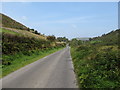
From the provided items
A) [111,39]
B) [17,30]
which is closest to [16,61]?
[111,39]

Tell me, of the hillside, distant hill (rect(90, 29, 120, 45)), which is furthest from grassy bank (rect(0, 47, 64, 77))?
distant hill (rect(90, 29, 120, 45))

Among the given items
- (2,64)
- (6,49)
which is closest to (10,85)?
(2,64)

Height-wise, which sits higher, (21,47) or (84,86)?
→ (21,47)

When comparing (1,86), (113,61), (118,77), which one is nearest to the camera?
(1,86)

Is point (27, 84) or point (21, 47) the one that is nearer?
point (27, 84)

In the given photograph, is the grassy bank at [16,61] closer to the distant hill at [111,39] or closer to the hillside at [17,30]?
the hillside at [17,30]

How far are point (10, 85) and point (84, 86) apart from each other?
12.5 ft

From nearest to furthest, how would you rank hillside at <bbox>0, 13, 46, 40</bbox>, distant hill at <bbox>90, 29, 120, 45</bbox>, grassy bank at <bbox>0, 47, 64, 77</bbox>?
grassy bank at <bbox>0, 47, 64, 77</bbox>
distant hill at <bbox>90, 29, 120, 45</bbox>
hillside at <bbox>0, 13, 46, 40</bbox>

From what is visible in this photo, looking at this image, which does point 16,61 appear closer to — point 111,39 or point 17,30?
point 111,39

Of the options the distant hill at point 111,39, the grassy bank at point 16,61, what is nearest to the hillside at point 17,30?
the grassy bank at point 16,61

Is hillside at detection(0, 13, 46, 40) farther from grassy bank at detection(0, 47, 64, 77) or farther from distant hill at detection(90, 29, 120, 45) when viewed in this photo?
distant hill at detection(90, 29, 120, 45)

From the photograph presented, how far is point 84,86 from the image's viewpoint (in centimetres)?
834

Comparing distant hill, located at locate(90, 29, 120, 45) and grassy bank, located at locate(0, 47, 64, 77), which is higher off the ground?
distant hill, located at locate(90, 29, 120, 45)

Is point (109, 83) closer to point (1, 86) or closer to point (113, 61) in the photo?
point (113, 61)
